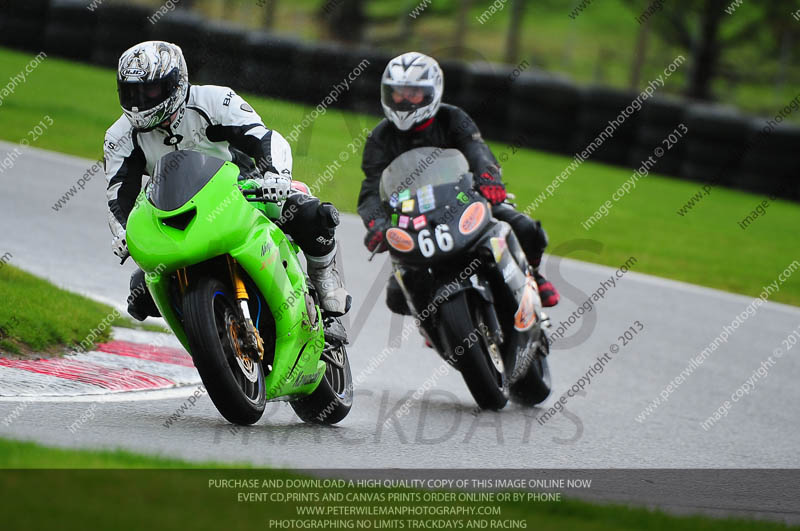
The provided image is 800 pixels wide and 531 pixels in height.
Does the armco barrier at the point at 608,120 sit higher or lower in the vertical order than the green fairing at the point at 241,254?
lower

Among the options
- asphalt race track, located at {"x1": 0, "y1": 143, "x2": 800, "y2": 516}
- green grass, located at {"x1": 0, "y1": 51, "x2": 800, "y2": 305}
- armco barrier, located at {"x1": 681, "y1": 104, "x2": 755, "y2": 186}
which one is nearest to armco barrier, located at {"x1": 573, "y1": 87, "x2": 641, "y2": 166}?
green grass, located at {"x1": 0, "y1": 51, "x2": 800, "y2": 305}

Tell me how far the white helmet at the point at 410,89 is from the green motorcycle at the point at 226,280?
61.6 inches

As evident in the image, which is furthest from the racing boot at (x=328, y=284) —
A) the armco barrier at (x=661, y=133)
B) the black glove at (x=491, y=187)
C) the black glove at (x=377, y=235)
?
the armco barrier at (x=661, y=133)

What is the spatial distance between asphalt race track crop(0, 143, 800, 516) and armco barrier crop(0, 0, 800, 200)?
7936 millimetres

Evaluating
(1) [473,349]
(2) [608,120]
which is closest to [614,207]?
(2) [608,120]

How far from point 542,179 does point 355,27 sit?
12205mm

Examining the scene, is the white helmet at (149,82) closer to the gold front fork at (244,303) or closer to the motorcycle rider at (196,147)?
the motorcycle rider at (196,147)

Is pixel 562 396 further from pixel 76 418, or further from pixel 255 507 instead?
pixel 255 507

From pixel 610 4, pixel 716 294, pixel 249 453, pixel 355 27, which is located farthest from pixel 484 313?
pixel 610 4

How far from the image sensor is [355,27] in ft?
94.4

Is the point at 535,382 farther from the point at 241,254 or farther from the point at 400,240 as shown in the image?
the point at 241,254

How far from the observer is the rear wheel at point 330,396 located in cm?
569

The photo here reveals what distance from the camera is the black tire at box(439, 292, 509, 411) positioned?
6.21m

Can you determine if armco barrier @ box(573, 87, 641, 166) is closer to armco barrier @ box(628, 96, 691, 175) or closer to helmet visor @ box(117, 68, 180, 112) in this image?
armco barrier @ box(628, 96, 691, 175)
